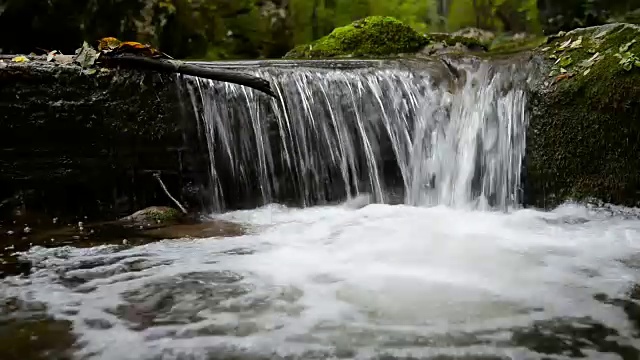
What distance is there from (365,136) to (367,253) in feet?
7.16

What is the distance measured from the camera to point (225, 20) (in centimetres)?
1234

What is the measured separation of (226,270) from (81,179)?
2.23 m

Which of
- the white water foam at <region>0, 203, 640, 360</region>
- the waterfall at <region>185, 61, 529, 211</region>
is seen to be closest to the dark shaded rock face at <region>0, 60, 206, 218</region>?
the waterfall at <region>185, 61, 529, 211</region>

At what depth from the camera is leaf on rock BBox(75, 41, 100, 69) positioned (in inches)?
198

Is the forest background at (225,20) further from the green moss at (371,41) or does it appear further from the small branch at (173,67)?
the small branch at (173,67)

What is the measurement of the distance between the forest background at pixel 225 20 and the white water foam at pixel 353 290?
17.7 ft

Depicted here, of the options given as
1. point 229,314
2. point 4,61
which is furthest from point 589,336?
point 4,61

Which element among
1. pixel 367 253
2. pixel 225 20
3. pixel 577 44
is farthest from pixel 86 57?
pixel 225 20

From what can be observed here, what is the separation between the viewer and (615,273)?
3.22 meters

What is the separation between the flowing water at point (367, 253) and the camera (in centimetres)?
244

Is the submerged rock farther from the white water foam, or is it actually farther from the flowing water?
the white water foam

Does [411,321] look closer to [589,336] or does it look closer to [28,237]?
[589,336]

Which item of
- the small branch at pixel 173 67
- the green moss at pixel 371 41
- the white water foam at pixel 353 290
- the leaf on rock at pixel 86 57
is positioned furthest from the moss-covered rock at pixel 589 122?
the leaf on rock at pixel 86 57

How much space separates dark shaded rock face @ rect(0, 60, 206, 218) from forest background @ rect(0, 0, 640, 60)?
3.41 metres
